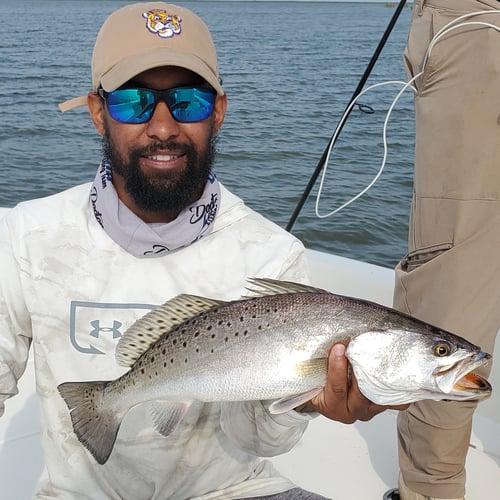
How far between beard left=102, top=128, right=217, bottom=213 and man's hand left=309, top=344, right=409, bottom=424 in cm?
78

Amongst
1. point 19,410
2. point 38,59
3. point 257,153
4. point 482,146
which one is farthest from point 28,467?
point 38,59

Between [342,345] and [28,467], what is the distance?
213 centimetres

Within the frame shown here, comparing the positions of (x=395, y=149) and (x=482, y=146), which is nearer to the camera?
(x=482, y=146)

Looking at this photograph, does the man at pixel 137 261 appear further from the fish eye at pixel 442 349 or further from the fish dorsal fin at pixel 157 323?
the fish eye at pixel 442 349

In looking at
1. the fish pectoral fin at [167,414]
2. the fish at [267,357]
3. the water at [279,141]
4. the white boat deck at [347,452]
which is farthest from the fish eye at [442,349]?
the water at [279,141]

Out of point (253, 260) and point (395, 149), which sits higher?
A: point (253, 260)

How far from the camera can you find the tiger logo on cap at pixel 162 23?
245 cm

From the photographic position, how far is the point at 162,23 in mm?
2469

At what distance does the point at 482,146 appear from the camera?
2.68 meters

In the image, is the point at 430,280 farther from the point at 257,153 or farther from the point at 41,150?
the point at 41,150

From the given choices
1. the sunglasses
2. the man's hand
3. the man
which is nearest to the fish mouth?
the man's hand

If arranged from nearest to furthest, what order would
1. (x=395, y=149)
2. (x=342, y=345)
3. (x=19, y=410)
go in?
(x=342, y=345) < (x=19, y=410) < (x=395, y=149)

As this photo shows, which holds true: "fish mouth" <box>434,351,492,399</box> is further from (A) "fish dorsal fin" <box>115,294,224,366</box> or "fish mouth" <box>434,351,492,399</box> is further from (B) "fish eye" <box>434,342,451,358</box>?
(A) "fish dorsal fin" <box>115,294,224,366</box>

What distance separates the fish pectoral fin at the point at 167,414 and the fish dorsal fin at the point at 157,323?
165 mm
